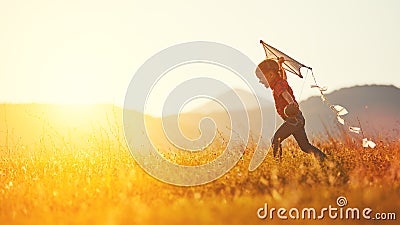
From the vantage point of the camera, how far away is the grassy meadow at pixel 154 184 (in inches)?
285

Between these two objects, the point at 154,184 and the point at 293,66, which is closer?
the point at 154,184

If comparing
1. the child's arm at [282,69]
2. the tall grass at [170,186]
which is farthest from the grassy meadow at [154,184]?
the child's arm at [282,69]

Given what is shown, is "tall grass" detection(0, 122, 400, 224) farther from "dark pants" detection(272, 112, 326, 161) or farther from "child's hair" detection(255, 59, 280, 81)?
"child's hair" detection(255, 59, 280, 81)

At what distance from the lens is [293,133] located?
356 inches

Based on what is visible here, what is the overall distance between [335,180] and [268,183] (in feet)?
3.28

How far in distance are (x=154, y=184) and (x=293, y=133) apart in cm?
245

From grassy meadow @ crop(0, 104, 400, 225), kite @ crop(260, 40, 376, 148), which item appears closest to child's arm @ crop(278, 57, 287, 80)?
kite @ crop(260, 40, 376, 148)

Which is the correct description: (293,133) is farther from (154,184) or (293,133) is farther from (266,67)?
(154,184)

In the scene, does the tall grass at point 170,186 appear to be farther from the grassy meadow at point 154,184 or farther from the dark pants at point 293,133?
the dark pants at point 293,133

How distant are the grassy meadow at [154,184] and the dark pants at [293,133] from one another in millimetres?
166

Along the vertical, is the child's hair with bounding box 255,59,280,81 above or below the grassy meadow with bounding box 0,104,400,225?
above

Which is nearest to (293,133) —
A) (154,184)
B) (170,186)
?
(170,186)

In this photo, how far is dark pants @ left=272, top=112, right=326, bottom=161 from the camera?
354 inches

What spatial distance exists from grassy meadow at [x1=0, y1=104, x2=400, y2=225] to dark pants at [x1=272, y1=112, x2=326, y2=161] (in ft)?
0.54
